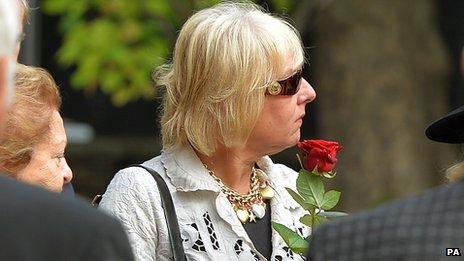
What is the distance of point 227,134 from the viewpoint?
150 inches

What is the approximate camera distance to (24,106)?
3.70m

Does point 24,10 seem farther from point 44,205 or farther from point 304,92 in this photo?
point 44,205

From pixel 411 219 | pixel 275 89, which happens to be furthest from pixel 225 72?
pixel 411 219

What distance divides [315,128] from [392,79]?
7.73 feet

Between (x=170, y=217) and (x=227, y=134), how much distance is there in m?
0.30

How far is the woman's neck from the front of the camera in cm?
385

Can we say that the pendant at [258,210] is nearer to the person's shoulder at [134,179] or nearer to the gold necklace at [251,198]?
the gold necklace at [251,198]

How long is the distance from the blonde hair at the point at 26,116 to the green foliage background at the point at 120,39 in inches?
206

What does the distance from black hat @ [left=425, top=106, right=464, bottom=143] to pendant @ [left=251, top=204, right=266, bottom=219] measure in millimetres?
714

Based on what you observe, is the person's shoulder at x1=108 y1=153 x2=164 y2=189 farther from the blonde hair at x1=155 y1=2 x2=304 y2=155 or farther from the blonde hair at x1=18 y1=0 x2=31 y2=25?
the blonde hair at x1=18 y1=0 x2=31 y2=25

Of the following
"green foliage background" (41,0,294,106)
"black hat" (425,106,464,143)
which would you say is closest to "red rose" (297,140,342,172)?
"black hat" (425,106,464,143)

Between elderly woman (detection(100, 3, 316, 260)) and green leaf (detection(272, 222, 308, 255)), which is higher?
elderly woman (detection(100, 3, 316, 260))

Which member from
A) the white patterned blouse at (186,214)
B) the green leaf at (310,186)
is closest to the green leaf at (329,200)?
the green leaf at (310,186)

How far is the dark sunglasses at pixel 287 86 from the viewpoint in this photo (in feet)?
12.5
